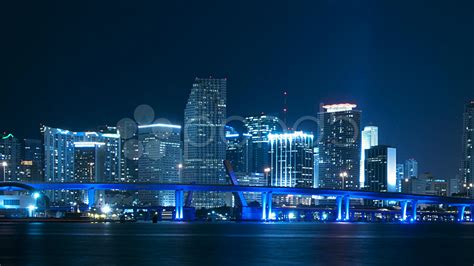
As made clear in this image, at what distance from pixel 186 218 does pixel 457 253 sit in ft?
463

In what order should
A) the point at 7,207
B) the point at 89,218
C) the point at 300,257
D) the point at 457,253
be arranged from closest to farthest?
the point at 300,257 → the point at 457,253 → the point at 89,218 → the point at 7,207

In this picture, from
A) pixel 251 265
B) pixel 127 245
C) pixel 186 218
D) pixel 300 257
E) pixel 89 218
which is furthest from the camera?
pixel 186 218

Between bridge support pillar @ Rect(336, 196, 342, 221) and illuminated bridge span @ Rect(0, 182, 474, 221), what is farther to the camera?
bridge support pillar @ Rect(336, 196, 342, 221)

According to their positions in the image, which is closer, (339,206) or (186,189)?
(186,189)

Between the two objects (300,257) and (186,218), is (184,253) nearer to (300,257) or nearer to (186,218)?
(300,257)

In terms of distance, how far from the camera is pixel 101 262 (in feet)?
155

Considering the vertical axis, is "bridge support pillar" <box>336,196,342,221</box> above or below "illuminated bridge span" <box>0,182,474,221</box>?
below

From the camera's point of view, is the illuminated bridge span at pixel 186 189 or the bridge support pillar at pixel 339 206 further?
the bridge support pillar at pixel 339 206

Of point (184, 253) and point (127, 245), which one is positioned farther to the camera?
point (127, 245)

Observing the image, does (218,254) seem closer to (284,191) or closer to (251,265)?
(251,265)

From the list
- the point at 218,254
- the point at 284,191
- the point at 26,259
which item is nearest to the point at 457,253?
the point at 218,254

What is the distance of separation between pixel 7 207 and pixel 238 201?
178 ft

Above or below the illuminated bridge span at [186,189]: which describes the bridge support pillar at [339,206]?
below

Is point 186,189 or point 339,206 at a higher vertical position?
point 186,189
